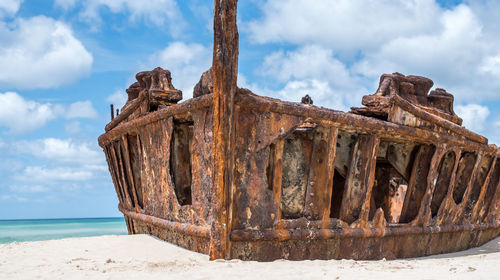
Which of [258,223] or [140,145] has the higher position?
[140,145]

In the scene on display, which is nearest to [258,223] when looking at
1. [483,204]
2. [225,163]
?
[225,163]

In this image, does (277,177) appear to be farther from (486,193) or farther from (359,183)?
(486,193)

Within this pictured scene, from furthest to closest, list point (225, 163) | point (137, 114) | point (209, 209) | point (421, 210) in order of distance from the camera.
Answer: point (137, 114) → point (421, 210) → point (209, 209) → point (225, 163)

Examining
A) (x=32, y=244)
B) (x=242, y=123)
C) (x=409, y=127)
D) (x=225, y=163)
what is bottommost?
(x=32, y=244)

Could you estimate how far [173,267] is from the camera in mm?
4820

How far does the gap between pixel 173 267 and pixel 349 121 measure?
2.75m

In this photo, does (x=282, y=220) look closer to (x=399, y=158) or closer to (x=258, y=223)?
(x=258, y=223)

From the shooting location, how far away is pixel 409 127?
22.0 feet

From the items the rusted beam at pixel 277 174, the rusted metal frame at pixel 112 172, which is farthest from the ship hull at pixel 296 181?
the rusted metal frame at pixel 112 172

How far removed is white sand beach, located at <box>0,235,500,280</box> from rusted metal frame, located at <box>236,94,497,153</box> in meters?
1.67

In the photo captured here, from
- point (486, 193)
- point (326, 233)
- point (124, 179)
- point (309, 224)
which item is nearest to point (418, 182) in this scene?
point (326, 233)

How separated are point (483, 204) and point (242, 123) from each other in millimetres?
6440

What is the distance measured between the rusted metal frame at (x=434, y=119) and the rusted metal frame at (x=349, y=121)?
0.49ft

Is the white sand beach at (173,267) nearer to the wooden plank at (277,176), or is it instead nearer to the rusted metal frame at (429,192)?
the wooden plank at (277,176)
